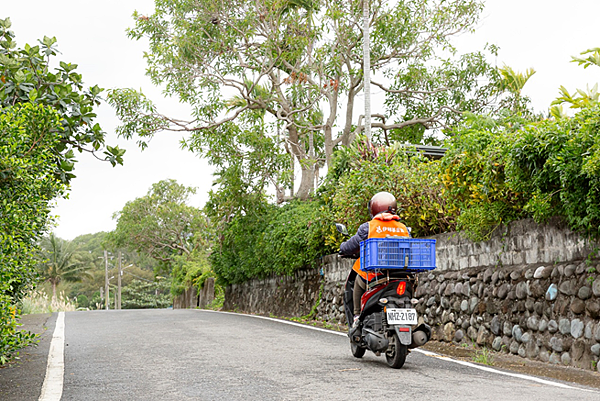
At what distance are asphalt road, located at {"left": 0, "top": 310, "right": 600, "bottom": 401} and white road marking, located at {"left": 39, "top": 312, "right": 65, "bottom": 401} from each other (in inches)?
3.4

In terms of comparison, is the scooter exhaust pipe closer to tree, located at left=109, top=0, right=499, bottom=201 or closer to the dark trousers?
the dark trousers

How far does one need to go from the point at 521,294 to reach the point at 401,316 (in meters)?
2.12

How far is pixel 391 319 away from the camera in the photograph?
20.9 ft

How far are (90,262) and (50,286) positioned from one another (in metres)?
9.42

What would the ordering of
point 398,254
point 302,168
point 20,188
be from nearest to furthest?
point 20,188 → point 398,254 → point 302,168

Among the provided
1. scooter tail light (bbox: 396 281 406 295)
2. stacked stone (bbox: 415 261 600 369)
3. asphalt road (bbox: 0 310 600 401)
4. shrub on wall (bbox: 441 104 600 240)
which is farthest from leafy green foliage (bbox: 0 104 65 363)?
stacked stone (bbox: 415 261 600 369)

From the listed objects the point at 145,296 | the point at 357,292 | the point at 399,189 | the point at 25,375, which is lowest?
the point at 145,296

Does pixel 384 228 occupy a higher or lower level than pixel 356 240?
higher

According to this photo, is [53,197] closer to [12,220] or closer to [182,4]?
[12,220]

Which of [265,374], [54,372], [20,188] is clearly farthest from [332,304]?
[20,188]

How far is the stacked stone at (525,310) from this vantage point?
650 centimetres

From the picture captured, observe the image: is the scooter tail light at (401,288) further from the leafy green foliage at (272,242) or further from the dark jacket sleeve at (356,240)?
the leafy green foliage at (272,242)

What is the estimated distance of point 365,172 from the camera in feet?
39.8

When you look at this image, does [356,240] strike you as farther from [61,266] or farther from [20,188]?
[61,266]
